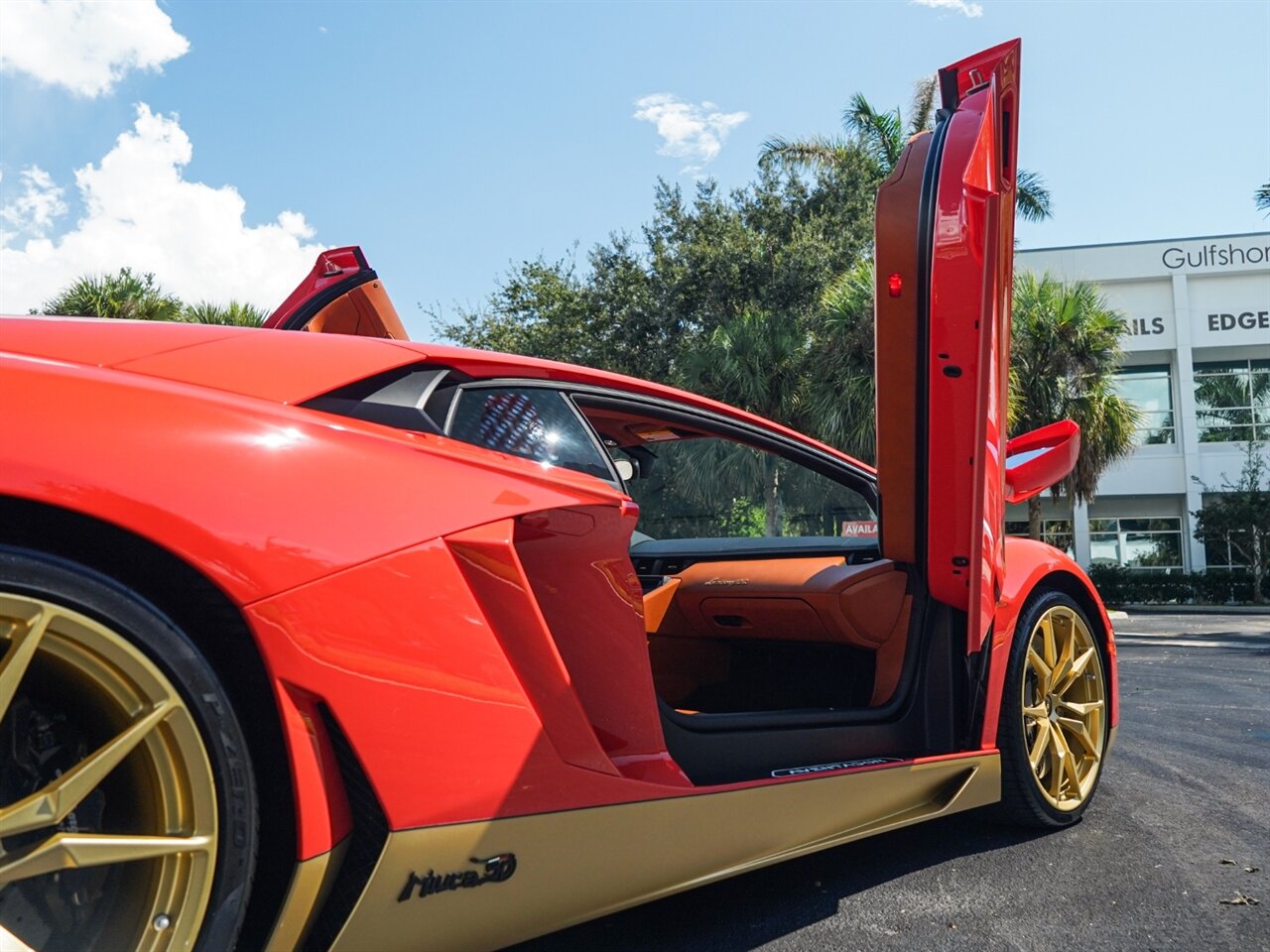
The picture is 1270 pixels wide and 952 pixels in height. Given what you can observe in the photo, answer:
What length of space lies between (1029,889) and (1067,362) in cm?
1631

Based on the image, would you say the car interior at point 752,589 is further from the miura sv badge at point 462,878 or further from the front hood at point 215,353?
the miura sv badge at point 462,878

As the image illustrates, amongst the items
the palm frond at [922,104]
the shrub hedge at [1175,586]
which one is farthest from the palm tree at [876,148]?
the shrub hedge at [1175,586]

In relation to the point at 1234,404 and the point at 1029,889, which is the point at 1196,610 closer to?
the point at 1234,404

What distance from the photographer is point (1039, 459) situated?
3379 millimetres

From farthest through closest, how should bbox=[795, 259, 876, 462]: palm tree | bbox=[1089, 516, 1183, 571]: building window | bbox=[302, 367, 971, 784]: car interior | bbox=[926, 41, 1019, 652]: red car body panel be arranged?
bbox=[1089, 516, 1183, 571]: building window → bbox=[795, 259, 876, 462]: palm tree → bbox=[926, 41, 1019, 652]: red car body panel → bbox=[302, 367, 971, 784]: car interior

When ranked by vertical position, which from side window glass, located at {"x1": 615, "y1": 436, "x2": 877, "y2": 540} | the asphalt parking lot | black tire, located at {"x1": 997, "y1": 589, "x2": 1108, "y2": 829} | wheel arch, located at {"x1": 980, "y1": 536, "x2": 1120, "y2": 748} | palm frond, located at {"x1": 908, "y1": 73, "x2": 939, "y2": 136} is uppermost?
palm frond, located at {"x1": 908, "y1": 73, "x2": 939, "y2": 136}

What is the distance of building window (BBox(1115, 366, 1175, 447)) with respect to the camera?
30.2 meters

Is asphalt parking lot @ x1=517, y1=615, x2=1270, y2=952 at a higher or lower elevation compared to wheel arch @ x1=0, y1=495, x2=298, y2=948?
lower

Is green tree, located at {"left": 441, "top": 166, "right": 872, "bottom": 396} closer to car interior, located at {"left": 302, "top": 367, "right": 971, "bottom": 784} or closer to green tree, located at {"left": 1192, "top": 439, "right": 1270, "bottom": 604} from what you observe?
green tree, located at {"left": 1192, "top": 439, "right": 1270, "bottom": 604}

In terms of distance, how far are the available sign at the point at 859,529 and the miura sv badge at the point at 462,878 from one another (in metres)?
1.72

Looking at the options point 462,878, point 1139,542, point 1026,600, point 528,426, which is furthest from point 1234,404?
point 462,878

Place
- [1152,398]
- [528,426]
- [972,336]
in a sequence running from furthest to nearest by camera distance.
Result: [1152,398] < [972,336] < [528,426]

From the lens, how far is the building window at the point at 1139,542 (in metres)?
29.6

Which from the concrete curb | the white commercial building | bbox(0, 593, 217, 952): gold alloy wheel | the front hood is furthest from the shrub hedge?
bbox(0, 593, 217, 952): gold alloy wheel
